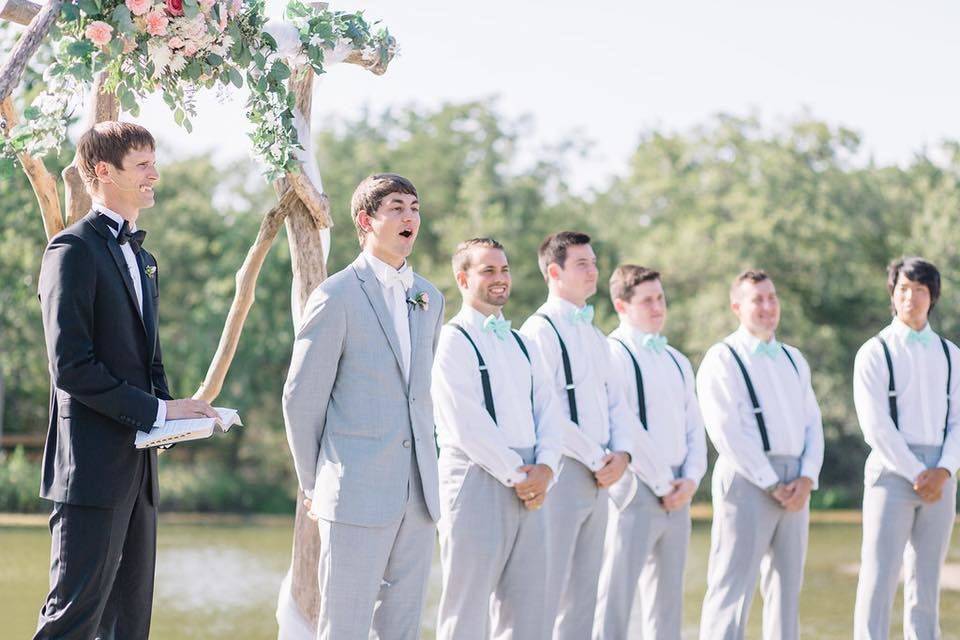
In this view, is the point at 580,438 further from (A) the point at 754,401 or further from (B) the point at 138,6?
(B) the point at 138,6

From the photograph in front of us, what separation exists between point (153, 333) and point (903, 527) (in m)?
4.42

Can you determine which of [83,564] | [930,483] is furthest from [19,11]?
[930,483]

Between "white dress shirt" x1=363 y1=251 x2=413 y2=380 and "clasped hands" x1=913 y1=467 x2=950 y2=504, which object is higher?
"white dress shirt" x1=363 y1=251 x2=413 y2=380

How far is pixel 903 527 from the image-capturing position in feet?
22.4

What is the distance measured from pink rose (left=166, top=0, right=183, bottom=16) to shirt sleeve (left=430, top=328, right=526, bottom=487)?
186 cm

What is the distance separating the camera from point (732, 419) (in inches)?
267

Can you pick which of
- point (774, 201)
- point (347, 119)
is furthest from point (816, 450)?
point (347, 119)

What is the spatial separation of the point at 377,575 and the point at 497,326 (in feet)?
5.42

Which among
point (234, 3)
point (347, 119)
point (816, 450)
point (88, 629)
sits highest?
point (347, 119)

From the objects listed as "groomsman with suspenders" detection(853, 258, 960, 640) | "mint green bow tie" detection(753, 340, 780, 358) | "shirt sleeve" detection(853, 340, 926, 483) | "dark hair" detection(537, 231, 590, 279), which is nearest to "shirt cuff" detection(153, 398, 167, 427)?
"dark hair" detection(537, 231, 590, 279)

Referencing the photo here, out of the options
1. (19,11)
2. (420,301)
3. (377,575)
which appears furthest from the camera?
(19,11)

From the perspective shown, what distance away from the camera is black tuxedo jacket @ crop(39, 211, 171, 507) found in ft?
13.0

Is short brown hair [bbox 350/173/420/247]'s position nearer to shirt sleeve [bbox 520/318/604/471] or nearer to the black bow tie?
the black bow tie

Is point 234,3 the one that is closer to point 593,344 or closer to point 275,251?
point 593,344
